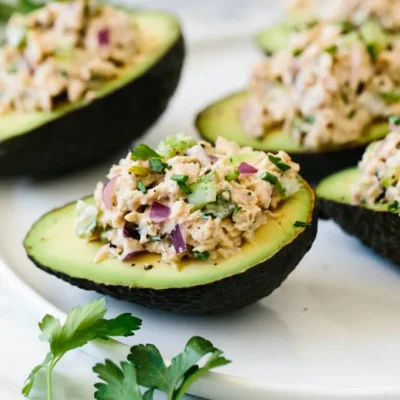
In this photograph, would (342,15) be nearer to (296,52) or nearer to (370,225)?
(296,52)

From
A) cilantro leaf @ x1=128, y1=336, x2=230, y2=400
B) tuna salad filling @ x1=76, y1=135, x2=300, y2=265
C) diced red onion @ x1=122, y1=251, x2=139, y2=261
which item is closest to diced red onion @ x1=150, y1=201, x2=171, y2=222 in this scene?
tuna salad filling @ x1=76, y1=135, x2=300, y2=265

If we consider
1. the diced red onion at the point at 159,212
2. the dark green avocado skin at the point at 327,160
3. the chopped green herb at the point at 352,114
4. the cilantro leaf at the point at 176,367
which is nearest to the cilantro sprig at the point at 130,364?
the cilantro leaf at the point at 176,367

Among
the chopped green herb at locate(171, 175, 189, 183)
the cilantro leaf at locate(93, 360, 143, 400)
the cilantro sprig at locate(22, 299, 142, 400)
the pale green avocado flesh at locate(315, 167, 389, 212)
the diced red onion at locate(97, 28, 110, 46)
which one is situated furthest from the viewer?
the diced red onion at locate(97, 28, 110, 46)

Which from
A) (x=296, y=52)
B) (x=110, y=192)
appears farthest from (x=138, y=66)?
(x=110, y=192)

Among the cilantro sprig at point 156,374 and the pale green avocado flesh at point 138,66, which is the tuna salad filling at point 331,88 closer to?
the pale green avocado flesh at point 138,66

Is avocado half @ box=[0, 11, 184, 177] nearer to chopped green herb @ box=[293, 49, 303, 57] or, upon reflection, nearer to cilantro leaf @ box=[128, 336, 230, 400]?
chopped green herb @ box=[293, 49, 303, 57]

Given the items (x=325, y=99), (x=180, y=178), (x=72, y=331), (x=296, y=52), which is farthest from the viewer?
(x=296, y=52)

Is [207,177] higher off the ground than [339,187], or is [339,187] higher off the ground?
[207,177]

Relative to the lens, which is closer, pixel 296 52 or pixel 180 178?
pixel 180 178
